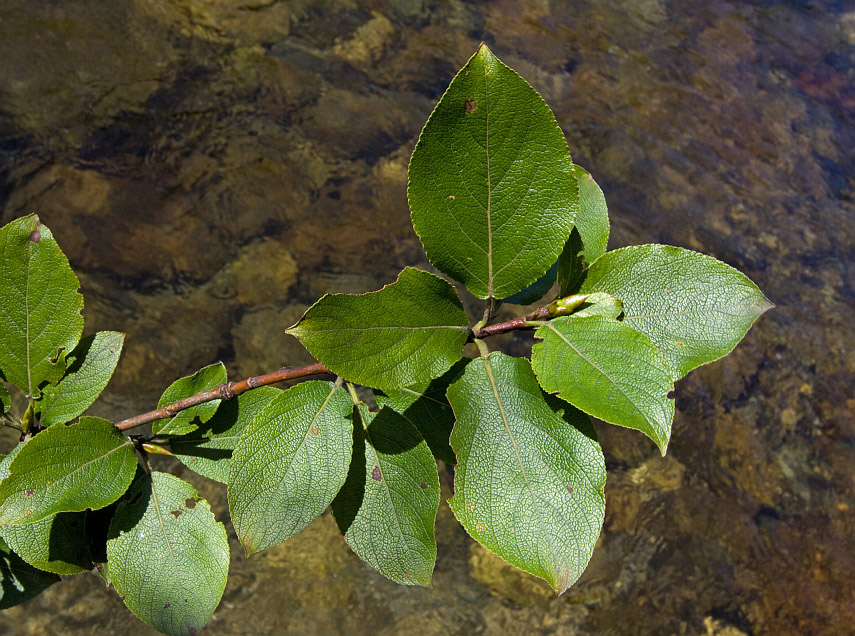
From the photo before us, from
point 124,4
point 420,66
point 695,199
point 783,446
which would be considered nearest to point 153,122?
point 124,4

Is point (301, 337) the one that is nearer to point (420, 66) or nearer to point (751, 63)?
point (420, 66)

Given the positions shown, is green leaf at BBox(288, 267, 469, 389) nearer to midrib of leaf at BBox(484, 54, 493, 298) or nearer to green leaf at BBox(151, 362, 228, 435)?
midrib of leaf at BBox(484, 54, 493, 298)

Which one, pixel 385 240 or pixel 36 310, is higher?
pixel 36 310

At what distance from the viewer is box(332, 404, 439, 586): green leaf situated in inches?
37.4

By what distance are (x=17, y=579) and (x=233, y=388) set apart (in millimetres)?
598

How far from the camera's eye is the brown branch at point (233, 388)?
90cm

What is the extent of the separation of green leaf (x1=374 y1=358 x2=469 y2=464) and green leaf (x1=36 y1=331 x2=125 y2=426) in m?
0.48

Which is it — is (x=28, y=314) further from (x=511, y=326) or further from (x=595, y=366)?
(x=595, y=366)

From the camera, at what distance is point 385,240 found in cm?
321

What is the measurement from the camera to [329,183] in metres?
3.26

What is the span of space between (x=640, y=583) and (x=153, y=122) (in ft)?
10.2

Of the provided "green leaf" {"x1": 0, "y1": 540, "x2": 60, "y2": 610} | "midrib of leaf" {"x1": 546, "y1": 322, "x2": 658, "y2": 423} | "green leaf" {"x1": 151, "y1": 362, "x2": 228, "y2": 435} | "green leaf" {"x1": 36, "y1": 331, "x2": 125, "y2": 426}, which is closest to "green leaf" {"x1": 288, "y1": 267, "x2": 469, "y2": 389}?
"midrib of leaf" {"x1": 546, "y1": 322, "x2": 658, "y2": 423}

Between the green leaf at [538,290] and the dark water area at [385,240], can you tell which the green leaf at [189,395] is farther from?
the dark water area at [385,240]

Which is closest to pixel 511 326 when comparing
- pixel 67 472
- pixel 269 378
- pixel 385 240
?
pixel 269 378
